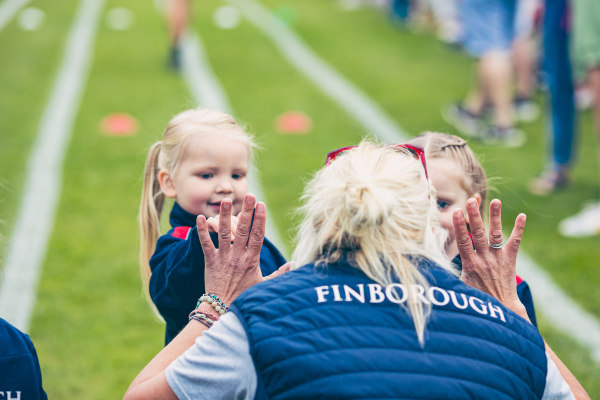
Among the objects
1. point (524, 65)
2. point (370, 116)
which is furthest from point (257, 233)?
point (524, 65)

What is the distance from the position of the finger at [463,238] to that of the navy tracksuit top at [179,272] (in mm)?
611

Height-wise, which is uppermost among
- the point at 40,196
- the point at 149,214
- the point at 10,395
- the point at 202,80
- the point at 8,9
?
the point at 8,9

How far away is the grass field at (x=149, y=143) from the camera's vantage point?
4082 millimetres

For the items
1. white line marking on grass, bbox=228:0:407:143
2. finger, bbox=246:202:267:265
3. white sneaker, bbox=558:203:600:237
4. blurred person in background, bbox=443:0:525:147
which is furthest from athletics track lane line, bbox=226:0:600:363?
finger, bbox=246:202:267:265

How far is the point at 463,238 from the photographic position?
6.44ft

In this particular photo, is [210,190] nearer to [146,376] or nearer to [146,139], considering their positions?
[146,376]

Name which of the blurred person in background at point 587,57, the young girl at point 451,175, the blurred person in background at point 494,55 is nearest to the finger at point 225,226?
the young girl at point 451,175

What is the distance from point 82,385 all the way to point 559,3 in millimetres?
4546

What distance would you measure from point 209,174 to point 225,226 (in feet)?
2.15

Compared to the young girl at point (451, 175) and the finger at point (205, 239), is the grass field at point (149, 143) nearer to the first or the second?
the young girl at point (451, 175)

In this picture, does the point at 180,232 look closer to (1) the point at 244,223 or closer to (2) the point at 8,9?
(1) the point at 244,223

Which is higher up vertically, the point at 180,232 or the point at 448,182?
the point at 448,182

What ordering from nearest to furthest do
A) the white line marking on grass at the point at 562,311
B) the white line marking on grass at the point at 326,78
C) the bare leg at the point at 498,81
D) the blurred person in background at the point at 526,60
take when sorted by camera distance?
1. the white line marking on grass at the point at 562,311
2. the bare leg at the point at 498,81
3. the white line marking on grass at the point at 326,78
4. the blurred person in background at the point at 526,60

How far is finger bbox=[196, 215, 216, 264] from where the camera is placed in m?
1.95
